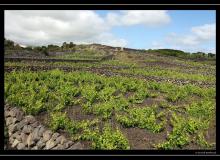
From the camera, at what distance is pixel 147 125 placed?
50.9 ft

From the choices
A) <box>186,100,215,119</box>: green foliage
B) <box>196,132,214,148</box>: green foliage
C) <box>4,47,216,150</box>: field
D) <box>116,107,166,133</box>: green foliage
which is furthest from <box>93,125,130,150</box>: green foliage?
<box>186,100,215,119</box>: green foliage

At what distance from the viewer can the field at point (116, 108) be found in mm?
14328

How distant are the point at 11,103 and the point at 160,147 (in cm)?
794

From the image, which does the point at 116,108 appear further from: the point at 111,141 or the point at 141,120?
the point at 111,141

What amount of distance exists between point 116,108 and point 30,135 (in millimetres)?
4611

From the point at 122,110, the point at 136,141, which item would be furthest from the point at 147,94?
the point at 136,141

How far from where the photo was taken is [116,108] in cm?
1698

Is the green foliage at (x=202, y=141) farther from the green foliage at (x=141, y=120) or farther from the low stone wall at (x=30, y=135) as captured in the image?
the low stone wall at (x=30, y=135)

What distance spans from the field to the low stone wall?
0.33 metres

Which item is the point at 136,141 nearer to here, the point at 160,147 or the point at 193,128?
the point at 160,147

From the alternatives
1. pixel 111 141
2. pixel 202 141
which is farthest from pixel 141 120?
pixel 202 141

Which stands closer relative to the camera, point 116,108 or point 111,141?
point 111,141

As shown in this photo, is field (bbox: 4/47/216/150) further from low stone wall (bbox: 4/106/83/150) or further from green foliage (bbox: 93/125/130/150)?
low stone wall (bbox: 4/106/83/150)

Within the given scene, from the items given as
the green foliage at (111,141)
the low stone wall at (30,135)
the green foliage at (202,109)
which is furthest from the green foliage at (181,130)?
the low stone wall at (30,135)
